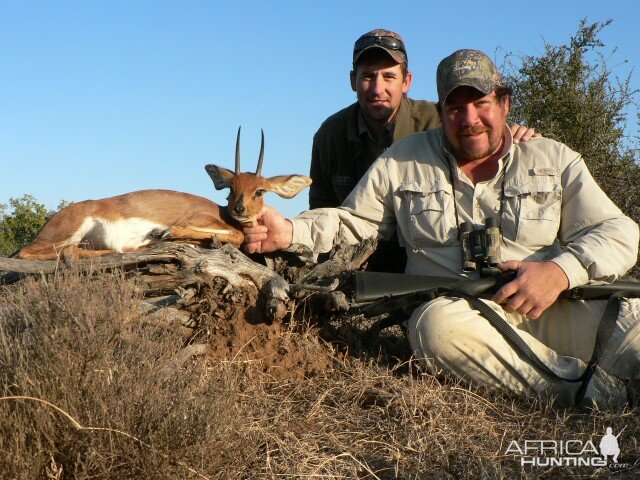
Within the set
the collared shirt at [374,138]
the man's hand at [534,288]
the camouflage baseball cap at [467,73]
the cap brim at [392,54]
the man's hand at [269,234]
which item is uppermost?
the cap brim at [392,54]

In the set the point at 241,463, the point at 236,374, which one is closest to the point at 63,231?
the point at 236,374

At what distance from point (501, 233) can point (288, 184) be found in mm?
2126

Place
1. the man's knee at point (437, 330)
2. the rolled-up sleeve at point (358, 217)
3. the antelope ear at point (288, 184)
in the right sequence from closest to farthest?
the man's knee at point (437, 330) < the rolled-up sleeve at point (358, 217) < the antelope ear at point (288, 184)

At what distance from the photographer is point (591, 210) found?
5227 millimetres

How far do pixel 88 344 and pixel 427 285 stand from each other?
2.30 metres

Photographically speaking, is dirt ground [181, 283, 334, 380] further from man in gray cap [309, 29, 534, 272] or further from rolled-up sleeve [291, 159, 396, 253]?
man in gray cap [309, 29, 534, 272]

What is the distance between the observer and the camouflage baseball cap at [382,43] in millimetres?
6895

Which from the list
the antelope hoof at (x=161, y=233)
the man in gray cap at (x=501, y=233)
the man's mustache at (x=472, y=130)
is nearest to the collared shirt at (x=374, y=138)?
the man in gray cap at (x=501, y=233)

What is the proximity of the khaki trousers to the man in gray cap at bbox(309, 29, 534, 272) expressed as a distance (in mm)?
2589

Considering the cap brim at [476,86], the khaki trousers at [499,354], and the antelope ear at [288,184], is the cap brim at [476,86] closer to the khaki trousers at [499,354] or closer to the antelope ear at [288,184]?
the khaki trousers at [499,354]

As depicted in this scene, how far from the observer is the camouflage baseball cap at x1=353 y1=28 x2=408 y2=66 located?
6895 millimetres

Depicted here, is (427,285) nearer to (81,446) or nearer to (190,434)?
(190,434)

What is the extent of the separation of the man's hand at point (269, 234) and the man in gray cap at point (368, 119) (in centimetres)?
178

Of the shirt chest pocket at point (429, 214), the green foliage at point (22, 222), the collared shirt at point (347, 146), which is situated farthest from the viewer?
the green foliage at point (22, 222)
